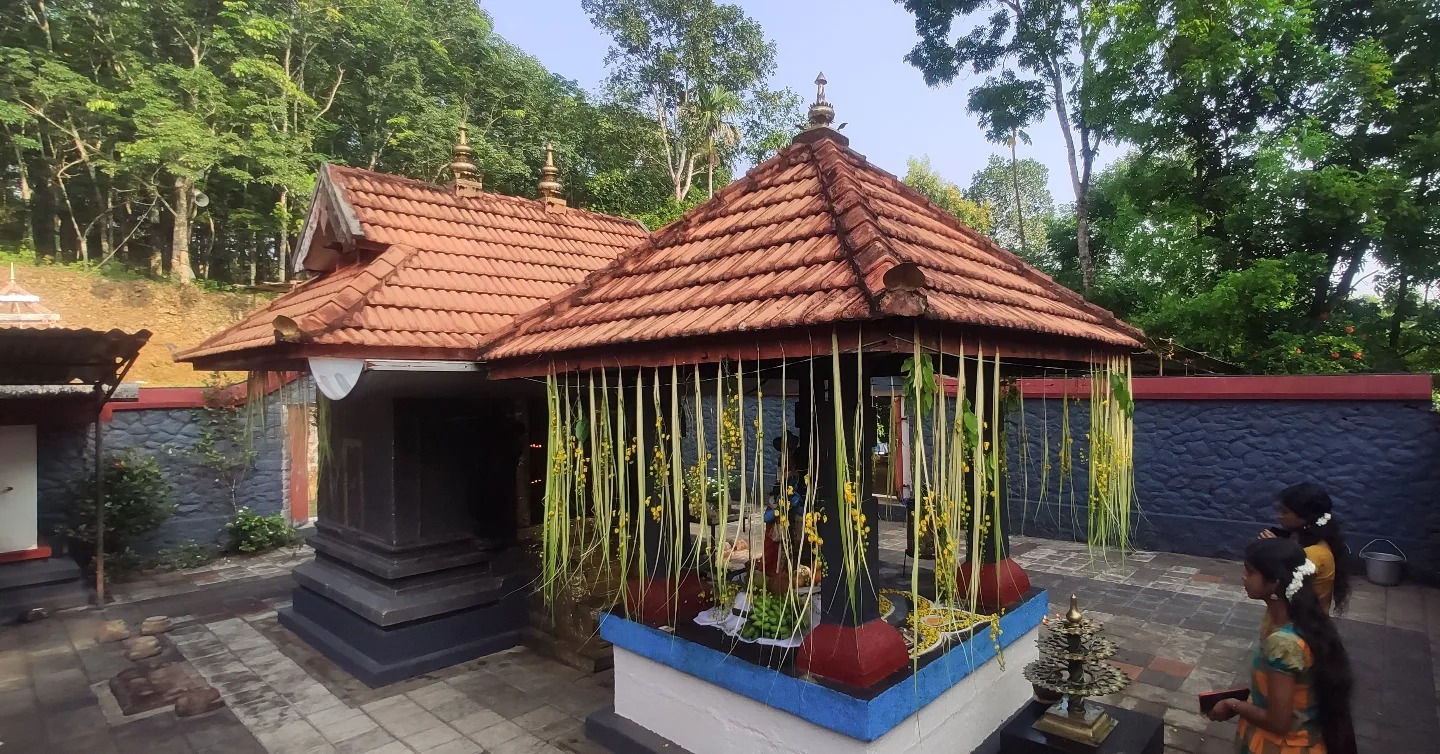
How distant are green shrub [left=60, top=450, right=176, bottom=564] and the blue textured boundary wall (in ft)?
33.4

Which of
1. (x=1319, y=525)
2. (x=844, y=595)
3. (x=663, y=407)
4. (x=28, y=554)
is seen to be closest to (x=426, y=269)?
(x=663, y=407)

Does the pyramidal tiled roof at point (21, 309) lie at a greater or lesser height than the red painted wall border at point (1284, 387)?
greater

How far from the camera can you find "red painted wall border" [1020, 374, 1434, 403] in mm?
7207

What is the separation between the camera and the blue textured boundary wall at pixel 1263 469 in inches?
283

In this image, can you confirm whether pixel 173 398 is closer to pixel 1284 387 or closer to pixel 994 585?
pixel 994 585

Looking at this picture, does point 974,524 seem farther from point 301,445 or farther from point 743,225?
point 301,445

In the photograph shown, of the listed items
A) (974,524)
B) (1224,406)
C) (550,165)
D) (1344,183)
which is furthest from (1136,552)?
(550,165)

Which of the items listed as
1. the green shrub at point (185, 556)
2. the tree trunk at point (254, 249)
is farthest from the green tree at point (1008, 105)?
the tree trunk at point (254, 249)

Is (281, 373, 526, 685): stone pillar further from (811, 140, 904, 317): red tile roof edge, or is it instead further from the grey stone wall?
the grey stone wall

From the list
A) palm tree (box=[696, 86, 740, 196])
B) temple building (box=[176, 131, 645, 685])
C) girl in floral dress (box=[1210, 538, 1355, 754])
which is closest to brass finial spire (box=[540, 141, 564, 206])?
temple building (box=[176, 131, 645, 685])

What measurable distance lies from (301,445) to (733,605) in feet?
29.9

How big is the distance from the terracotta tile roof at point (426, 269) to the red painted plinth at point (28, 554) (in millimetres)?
3760

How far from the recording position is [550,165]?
7617 mm

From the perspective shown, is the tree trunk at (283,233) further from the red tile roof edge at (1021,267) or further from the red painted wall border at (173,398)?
the red tile roof edge at (1021,267)
